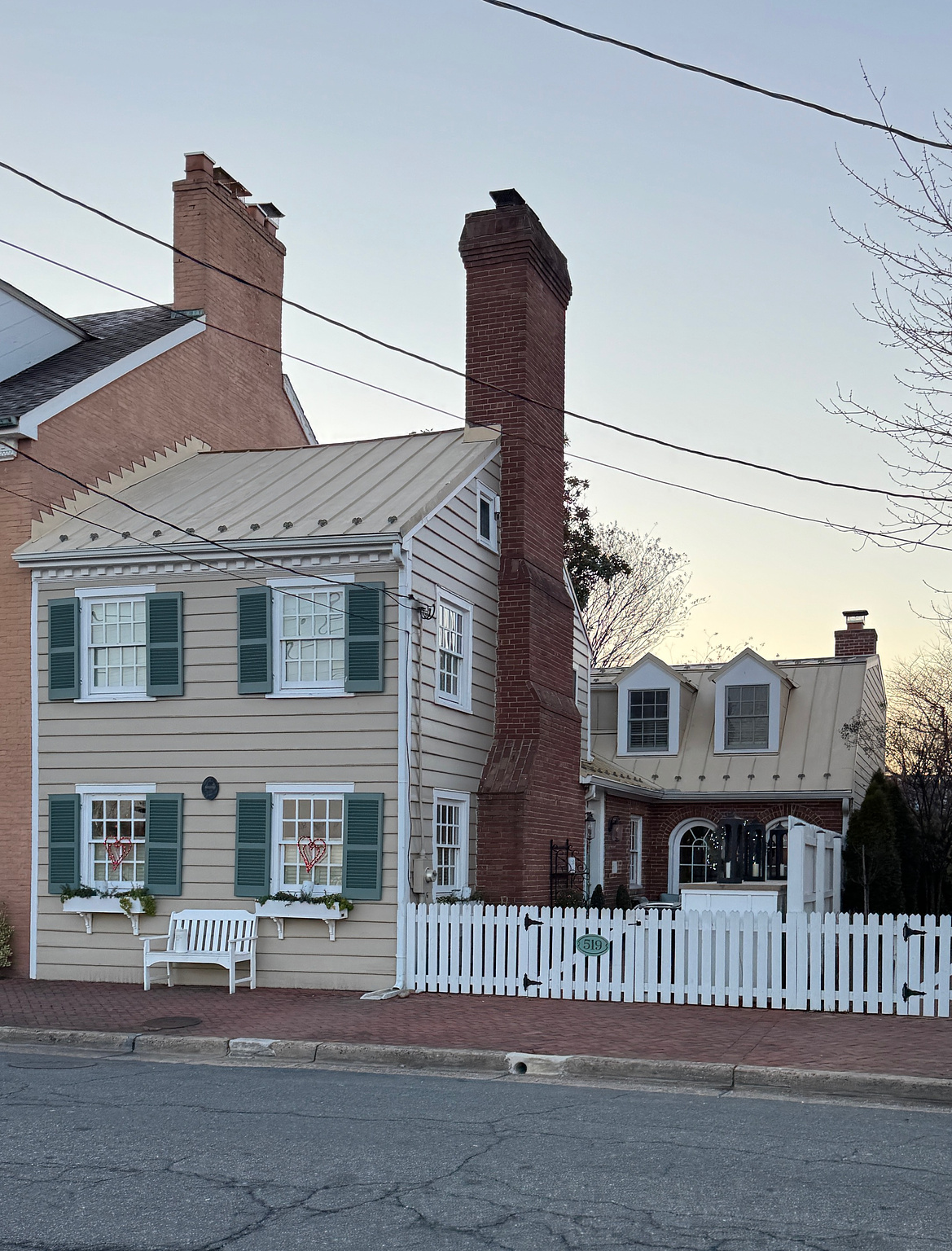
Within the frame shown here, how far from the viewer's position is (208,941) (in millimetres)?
15703

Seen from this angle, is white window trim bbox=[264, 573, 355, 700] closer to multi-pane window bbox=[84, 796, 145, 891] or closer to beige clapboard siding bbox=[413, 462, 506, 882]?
beige clapboard siding bbox=[413, 462, 506, 882]

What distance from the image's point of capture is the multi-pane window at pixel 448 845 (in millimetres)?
16656

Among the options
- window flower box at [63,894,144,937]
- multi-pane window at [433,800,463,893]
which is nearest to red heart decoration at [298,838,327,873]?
multi-pane window at [433,800,463,893]

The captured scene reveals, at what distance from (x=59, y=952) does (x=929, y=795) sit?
17050 mm

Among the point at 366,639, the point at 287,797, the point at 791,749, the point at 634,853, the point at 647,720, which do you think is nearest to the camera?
the point at 366,639

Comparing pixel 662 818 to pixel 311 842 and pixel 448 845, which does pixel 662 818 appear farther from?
pixel 311 842

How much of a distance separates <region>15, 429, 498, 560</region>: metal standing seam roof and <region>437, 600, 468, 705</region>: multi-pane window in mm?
1631

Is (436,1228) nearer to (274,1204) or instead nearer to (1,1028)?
(274,1204)

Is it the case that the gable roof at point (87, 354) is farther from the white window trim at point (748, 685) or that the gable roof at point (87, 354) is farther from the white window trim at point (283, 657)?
the white window trim at point (748, 685)

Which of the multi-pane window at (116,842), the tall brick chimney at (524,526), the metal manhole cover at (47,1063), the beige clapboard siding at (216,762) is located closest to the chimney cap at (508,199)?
the tall brick chimney at (524,526)

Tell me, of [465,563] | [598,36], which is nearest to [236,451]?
[465,563]

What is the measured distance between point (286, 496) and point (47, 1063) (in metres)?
8.72

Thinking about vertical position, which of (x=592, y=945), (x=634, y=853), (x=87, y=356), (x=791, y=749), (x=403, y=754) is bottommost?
(x=634, y=853)

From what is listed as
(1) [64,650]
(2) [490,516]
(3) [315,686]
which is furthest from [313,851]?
(2) [490,516]
